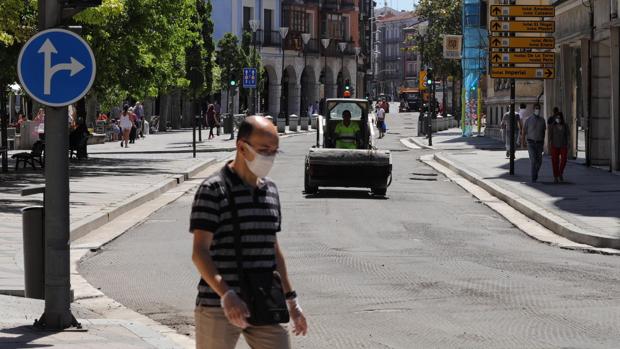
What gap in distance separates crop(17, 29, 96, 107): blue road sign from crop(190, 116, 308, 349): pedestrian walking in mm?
4475

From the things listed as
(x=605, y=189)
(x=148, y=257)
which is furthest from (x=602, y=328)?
(x=605, y=189)

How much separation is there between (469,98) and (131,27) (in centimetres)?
3213

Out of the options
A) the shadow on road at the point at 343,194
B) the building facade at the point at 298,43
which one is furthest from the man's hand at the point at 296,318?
the building facade at the point at 298,43

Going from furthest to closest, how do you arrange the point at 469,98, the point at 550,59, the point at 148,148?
the point at 469,98 → the point at 148,148 → the point at 550,59

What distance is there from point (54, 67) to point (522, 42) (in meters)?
24.0

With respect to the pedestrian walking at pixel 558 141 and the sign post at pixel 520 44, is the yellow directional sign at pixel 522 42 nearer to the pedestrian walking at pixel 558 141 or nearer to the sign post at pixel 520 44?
the sign post at pixel 520 44

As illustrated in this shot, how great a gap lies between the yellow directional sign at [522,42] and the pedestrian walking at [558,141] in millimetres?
4662

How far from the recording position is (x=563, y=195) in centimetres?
2438

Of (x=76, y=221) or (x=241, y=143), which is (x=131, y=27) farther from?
(x=241, y=143)

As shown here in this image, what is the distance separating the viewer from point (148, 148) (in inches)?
1950

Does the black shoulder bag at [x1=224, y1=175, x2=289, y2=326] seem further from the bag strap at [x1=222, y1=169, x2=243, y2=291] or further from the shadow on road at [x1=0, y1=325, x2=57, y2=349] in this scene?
the shadow on road at [x1=0, y1=325, x2=57, y2=349]

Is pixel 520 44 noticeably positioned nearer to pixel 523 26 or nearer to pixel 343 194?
pixel 523 26

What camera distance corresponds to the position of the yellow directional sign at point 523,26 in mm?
32156

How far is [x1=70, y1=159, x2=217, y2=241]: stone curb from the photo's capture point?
1736 cm
